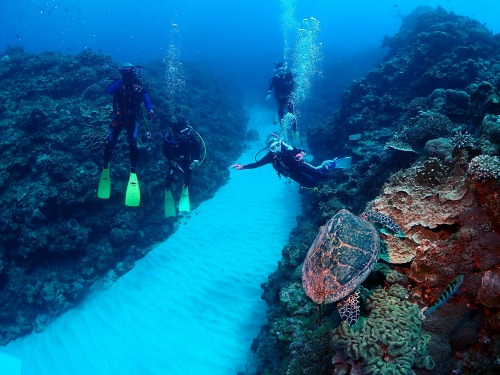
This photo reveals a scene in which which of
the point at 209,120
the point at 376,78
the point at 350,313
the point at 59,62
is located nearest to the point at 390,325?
the point at 350,313

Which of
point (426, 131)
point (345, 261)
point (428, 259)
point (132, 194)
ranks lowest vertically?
point (428, 259)

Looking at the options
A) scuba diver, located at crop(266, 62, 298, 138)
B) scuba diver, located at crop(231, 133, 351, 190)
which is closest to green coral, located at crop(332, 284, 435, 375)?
scuba diver, located at crop(231, 133, 351, 190)

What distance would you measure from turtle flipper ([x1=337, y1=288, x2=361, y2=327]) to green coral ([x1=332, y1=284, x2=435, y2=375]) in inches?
4.5

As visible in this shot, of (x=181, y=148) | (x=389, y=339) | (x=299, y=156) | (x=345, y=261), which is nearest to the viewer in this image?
(x=389, y=339)

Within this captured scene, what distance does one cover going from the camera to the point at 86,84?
→ 15.3 metres

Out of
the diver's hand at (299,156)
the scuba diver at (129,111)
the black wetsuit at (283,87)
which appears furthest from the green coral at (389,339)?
the black wetsuit at (283,87)

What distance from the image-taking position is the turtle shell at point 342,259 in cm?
365

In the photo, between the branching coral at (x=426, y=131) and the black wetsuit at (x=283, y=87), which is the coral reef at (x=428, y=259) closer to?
the branching coral at (x=426, y=131)

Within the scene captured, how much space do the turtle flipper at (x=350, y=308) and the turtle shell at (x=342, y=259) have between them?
12cm

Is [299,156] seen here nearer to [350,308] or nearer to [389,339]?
[350,308]

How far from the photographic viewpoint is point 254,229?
1127 cm

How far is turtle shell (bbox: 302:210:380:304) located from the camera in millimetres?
3650

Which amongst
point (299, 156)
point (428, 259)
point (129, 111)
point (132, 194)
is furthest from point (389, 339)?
point (129, 111)

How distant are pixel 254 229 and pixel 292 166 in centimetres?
386
